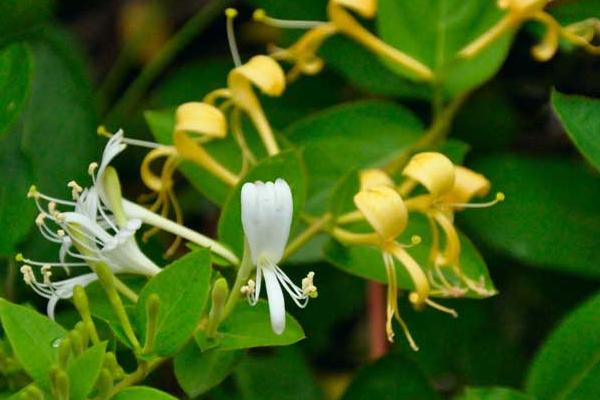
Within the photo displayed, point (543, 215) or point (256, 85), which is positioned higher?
point (256, 85)

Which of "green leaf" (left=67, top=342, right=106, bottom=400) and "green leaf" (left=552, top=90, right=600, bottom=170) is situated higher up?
"green leaf" (left=67, top=342, right=106, bottom=400)

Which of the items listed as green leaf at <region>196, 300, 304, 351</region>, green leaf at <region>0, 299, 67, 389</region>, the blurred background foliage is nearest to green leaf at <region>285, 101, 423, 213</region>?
the blurred background foliage

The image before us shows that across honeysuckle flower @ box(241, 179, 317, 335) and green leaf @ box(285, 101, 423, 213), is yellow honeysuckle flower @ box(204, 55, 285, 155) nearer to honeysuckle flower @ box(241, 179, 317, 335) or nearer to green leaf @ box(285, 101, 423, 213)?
green leaf @ box(285, 101, 423, 213)

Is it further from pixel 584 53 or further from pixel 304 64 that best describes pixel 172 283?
pixel 584 53

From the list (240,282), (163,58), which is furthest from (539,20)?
(163,58)

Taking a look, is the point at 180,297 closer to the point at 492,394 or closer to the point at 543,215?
the point at 492,394

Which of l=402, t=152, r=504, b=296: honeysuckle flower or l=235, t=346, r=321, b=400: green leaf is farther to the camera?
l=235, t=346, r=321, b=400: green leaf

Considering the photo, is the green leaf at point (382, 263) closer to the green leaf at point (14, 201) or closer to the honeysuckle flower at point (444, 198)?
the honeysuckle flower at point (444, 198)
